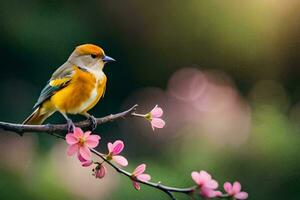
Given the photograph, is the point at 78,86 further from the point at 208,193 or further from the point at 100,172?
the point at 208,193

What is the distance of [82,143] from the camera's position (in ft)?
4.22

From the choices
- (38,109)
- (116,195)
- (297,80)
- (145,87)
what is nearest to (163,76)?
(145,87)

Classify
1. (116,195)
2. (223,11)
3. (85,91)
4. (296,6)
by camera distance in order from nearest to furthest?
(85,91)
(116,195)
(296,6)
(223,11)

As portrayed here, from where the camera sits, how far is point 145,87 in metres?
6.16

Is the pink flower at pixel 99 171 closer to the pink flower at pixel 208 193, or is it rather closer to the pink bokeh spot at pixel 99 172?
the pink bokeh spot at pixel 99 172

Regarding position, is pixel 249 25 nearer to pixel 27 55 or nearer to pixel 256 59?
pixel 256 59

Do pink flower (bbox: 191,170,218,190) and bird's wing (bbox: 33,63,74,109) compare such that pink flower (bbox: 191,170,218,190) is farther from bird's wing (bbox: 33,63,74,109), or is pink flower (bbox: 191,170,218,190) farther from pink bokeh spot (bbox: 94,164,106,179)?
bird's wing (bbox: 33,63,74,109)

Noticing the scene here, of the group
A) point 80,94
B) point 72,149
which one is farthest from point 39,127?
A: point 80,94

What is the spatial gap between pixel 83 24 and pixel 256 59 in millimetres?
1432

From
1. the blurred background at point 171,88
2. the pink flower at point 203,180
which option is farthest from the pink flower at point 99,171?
the blurred background at point 171,88

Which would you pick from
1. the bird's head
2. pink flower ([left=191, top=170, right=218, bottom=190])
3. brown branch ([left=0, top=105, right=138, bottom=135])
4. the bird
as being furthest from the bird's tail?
pink flower ([left=191, top=170, right=218, bottom=190])

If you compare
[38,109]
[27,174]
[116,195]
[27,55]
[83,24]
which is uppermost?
[83,24]

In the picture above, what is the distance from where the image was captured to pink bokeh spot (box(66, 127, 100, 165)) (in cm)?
128

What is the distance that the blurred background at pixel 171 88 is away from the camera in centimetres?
363
